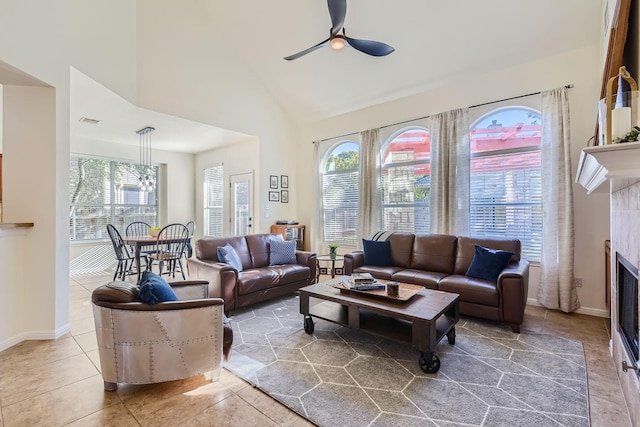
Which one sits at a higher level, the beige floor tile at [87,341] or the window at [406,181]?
the window at [406,181]

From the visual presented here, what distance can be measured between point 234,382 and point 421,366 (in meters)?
1.39

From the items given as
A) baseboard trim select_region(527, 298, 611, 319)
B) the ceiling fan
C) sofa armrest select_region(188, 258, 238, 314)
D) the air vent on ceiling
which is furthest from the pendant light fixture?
baseboard trim select_region(527, 298, 611, 319)

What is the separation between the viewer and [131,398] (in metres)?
1.95

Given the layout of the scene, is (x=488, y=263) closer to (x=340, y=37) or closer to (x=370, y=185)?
(x=370, y=185)

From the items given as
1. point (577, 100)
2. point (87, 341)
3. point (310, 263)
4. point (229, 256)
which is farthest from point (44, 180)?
point (577, 100)

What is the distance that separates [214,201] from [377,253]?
14.8 feet

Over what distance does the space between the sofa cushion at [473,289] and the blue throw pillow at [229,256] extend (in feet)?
8.07

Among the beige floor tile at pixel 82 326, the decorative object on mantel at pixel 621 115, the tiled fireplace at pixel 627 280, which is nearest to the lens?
the decorative object on mantel at pixel 621 115

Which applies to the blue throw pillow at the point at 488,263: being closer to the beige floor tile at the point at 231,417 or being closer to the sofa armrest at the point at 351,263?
the sofa armrest at the point at 351,263

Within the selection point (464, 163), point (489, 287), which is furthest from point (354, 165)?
point (489, 287)

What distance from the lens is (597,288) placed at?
3.44m

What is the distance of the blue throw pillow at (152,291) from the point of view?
1943 mm

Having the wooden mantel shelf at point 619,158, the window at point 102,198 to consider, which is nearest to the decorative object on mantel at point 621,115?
the wooden mantel shelf at point 619,158

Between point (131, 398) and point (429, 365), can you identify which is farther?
point (429, 365)
